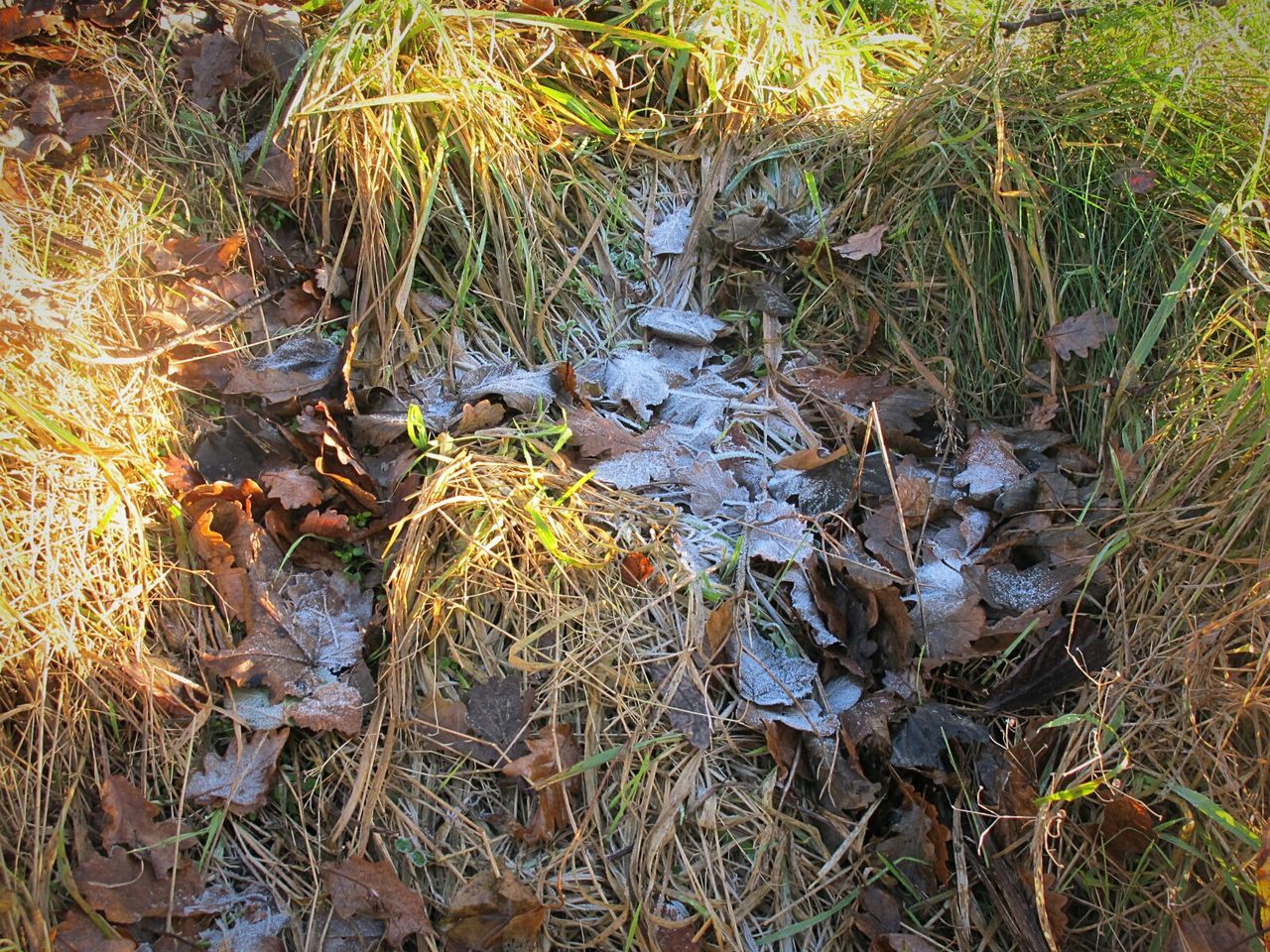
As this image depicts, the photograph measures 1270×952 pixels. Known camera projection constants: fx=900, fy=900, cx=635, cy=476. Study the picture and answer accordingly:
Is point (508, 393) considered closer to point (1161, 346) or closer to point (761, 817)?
point (761, 817)

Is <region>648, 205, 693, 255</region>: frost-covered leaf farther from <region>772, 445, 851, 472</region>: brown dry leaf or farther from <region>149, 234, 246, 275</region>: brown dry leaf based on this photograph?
<region>149, 234, 246, 275</region>: brown dry leaf

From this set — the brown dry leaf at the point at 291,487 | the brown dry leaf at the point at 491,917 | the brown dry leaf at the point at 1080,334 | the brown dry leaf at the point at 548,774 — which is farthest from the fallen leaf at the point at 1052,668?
the brown dry leaf at the point at 291,487

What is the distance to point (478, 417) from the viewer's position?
2.16m

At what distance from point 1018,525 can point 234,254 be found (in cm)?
202

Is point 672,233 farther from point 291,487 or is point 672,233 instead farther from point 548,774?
point 548,774

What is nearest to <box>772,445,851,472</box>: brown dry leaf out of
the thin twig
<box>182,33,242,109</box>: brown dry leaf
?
the thin twig

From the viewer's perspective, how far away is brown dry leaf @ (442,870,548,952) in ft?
5.35

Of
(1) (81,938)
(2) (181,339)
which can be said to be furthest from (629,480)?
(1) (81,938)

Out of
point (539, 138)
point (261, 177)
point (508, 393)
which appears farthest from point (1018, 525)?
point (261, 177)

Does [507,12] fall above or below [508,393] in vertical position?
above

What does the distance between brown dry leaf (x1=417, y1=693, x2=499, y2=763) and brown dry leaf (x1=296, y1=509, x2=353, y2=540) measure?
0.44 meters

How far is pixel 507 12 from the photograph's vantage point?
2.46m

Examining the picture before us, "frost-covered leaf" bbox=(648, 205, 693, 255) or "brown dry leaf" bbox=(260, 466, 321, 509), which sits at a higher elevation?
"frost-covered leaf" bbox=(648, 205, 693, 255)

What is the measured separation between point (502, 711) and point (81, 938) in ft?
2.65
